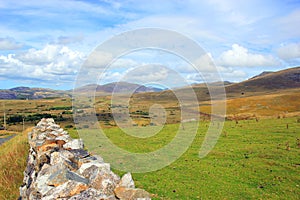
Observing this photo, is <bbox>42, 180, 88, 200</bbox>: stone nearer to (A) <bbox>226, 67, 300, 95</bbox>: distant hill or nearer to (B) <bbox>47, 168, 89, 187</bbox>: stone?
(B) <bbox>47, 168, 89, 187</bbox>: stone

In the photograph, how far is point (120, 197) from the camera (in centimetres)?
507

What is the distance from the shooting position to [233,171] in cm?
1260

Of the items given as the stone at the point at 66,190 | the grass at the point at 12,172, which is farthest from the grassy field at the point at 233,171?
the stone at the point at 66,190

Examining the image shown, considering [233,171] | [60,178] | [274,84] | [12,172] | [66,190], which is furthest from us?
[274,84]

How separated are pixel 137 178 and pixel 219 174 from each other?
11.8 feet

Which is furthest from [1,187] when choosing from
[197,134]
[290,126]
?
[290,126]

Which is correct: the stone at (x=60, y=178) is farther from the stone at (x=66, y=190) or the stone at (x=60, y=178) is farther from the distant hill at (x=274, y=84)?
the distant hill at (x=274, y=84)

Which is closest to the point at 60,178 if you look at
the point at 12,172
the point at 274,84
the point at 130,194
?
the point at 130,194

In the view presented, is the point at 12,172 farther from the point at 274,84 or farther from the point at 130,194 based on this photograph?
the point at 274,84

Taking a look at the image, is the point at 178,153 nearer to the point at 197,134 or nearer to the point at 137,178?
the point at 137,178

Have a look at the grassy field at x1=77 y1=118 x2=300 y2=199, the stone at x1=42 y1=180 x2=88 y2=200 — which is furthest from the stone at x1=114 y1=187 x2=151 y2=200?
the grassy field at x1=77 y1=118 x2=300 y2=199

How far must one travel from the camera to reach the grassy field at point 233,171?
1016cm

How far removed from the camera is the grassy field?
33.3ft

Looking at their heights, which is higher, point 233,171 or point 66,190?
point 66,190
